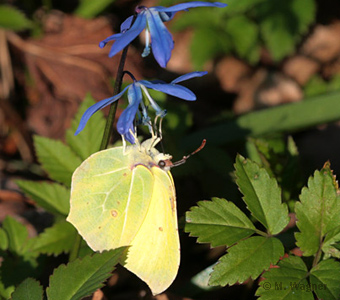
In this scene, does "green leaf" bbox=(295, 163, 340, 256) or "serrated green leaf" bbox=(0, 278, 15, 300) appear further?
"serrated green leaf" bbox=(0, 278, 15, 300)

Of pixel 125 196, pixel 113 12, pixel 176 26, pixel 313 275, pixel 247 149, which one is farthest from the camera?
pixel 113 12

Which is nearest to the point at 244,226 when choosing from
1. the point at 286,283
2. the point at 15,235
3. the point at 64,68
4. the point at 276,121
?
the point at 286,283

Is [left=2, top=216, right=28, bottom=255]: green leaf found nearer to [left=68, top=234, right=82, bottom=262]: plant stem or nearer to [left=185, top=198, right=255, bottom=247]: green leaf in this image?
[left=68, top=234, right=82, bottom=262]: plant stem

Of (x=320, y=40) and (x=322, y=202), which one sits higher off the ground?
(x=322, y=202)

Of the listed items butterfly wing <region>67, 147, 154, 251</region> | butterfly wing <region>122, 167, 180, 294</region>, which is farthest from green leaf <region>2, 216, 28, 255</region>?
butterfly wing <region>122, 167, 180, 294</region>

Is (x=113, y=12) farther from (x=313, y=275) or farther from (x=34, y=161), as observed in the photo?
(x=313, y=275)

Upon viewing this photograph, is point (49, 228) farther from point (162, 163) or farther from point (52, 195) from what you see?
point (162, 163)

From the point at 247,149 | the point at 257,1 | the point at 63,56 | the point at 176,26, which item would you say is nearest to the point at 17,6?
the point at 63,56
